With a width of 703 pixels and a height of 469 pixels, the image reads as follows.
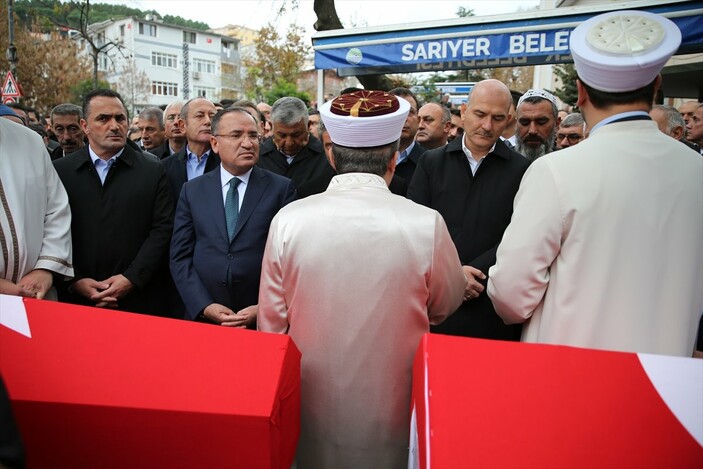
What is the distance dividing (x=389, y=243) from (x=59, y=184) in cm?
221

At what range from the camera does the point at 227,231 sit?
3334mm

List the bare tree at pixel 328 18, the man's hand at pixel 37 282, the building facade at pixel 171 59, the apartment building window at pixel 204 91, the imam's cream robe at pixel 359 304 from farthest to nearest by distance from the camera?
the apartment building window at pixel 204 91, the building facade at pixel 171 59, the bare tree at pixel 328 18, the man's hand at pixel 37 282, the imam's cream robe at pixel 359 304

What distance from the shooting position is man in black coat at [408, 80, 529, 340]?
10.8 feet

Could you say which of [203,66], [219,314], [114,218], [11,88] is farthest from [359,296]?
[203,66]

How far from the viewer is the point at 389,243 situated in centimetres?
206

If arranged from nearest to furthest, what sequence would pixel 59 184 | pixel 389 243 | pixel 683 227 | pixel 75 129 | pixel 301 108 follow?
pixel 683 227 < pixel 389 243 < pixel 59 184 < pixel 301 108 < pixel 75 129

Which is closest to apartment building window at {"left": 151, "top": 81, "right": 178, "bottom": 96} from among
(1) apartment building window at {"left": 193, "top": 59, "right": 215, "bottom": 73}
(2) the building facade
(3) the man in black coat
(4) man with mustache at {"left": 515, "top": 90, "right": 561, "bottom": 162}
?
(2) the building facade

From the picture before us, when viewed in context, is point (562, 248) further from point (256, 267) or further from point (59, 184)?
point (59, 184)

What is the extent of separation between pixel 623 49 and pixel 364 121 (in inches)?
36.8

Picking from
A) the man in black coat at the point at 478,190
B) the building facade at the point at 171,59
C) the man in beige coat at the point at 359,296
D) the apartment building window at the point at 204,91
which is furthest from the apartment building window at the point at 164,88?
the man in beige coat at the point at 359,296

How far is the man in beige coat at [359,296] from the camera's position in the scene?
6.80 ft

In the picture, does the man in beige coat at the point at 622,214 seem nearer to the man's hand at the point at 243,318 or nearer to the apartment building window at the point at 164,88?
the man's hand at the point at 243,318

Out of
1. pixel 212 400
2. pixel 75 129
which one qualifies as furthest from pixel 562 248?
pixel 75 129

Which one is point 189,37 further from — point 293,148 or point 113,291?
point 113,291
